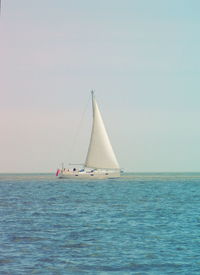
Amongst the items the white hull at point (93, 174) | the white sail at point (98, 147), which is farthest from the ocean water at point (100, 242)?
the white hull at point (93, 174)

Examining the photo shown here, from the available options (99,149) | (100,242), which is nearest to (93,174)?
(99,149)

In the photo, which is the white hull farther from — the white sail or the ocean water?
the ocean water

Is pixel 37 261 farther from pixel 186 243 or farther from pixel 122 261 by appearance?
pixel 186 243

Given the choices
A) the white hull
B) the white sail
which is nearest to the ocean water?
the white sail

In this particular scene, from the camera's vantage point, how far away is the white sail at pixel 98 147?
116 meters

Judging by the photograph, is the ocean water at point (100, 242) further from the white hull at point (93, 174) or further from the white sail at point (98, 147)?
the white hull at point (93, 174)

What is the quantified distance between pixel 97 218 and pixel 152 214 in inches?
198

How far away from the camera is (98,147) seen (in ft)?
381

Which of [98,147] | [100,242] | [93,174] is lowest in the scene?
[100,242]

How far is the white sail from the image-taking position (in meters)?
116

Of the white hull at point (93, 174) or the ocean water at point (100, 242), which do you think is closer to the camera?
the ocean water at point (100, 242)

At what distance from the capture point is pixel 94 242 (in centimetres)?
2798

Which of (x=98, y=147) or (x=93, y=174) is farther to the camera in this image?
(x=93, y=174)

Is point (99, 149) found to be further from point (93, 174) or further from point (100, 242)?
point (100, 242)
